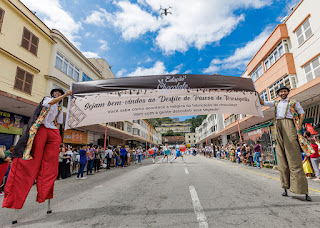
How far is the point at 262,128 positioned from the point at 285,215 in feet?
36.9

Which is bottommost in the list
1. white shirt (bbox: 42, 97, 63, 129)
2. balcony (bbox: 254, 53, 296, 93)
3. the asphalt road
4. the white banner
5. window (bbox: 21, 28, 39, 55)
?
the asphalt road

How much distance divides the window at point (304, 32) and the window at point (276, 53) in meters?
1.16

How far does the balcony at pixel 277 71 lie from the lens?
46.8ft

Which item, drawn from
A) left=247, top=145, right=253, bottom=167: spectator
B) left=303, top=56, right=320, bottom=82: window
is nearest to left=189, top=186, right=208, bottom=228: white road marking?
left=247, top=145, right=253, bottom=167: spectator

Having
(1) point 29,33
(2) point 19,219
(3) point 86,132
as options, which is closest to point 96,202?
(2) point 19,219

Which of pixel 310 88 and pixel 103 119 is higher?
pixel 310 88

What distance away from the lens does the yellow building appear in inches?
428

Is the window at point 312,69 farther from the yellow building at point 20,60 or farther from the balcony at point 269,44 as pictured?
the yellow building at point 20,60

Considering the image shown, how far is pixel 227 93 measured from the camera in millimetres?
4535

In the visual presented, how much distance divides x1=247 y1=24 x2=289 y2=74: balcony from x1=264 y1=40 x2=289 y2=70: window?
367 millimetres

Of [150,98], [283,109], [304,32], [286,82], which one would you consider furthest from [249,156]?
[150,98]

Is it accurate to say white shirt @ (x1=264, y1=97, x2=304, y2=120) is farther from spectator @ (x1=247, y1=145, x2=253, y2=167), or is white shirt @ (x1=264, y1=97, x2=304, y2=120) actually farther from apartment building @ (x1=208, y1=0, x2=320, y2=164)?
spectator @ (x1=247, y1=145, x2=253, y2=167)

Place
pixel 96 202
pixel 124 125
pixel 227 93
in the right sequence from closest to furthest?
pixel 96 202
pixel 227 93
pixel 124 125

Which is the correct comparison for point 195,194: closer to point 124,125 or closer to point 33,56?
point 33,56
